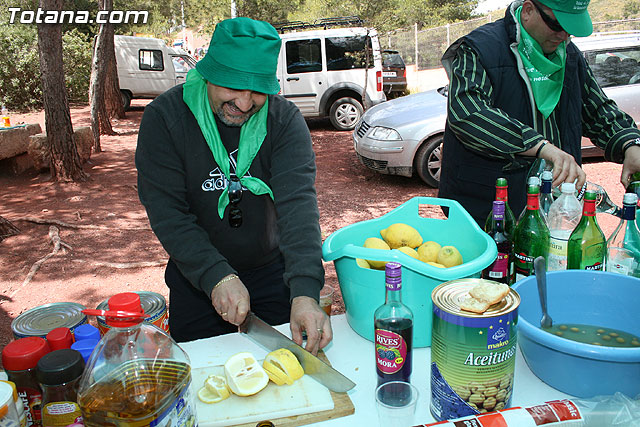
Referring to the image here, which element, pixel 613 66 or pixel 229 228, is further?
pixel 613 66

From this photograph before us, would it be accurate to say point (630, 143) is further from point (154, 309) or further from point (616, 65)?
point (616, 65)

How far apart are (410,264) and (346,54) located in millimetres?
10818

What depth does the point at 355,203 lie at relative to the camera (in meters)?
7.41

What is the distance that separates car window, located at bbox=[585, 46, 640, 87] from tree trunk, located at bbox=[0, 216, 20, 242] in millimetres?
7875

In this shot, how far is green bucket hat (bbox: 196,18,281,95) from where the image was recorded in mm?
1824

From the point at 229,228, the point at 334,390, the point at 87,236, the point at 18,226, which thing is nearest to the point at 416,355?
the point at 334,390

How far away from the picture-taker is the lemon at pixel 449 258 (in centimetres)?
177

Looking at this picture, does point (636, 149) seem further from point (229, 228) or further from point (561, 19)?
point (229, 228)

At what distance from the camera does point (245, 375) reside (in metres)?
1.53

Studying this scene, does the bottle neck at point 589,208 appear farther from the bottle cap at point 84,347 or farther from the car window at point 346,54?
the car window at point 346,54

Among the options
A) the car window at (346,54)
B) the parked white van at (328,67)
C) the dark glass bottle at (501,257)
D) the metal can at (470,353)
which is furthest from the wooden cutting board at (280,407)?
the car window at (346,54)

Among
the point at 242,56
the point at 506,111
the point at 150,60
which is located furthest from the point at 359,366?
the point at 150,60

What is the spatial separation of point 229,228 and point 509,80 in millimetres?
1442

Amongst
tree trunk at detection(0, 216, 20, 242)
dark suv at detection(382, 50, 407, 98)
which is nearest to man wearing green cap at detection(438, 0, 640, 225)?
tree trunk at detection(0, 216, 20, 242)
